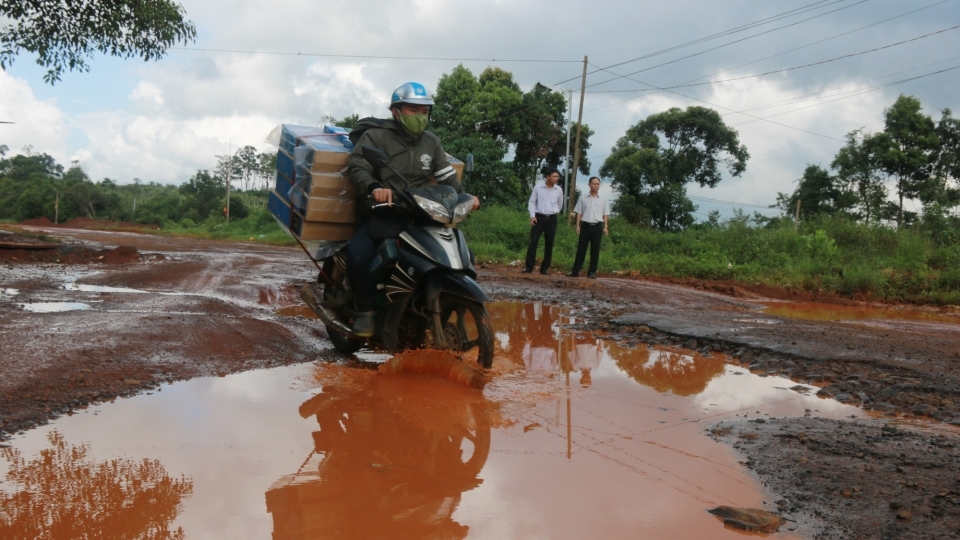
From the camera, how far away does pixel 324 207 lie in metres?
5.52

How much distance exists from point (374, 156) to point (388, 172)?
21 cm

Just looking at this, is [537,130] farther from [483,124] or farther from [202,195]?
[202,195]

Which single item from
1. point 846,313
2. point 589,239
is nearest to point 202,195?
point 589,239

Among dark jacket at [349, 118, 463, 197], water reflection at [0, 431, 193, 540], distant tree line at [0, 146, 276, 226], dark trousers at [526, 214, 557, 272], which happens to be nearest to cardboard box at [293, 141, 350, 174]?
dark jacket at [349, 118, 463, 197]

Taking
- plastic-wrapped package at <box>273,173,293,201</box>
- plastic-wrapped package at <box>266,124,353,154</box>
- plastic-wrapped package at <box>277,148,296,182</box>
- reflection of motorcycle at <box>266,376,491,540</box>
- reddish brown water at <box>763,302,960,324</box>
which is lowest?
reflection of motorcycle at <box>266,376,491,540</box>

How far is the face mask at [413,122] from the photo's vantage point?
5230 millimetres

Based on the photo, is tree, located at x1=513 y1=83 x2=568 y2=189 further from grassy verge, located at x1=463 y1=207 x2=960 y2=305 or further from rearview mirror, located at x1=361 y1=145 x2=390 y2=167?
rearview mirror, located at x1=361 y1=145 x2=390 y2=167

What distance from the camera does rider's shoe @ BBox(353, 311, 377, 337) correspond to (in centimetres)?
525

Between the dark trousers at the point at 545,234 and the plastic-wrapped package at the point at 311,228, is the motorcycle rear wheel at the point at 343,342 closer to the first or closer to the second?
the plastic-wrapped package at the point at 311,228

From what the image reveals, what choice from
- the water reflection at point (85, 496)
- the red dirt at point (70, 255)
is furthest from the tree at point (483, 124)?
the water reflection at point (85, 496)

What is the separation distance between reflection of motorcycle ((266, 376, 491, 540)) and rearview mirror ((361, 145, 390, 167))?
1.40 metres

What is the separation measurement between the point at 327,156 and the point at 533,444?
2.68 m

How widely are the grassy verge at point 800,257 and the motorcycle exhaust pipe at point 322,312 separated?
892 centimetres

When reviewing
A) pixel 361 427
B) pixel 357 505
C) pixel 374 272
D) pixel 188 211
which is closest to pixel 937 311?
pixel 374 272
